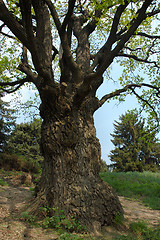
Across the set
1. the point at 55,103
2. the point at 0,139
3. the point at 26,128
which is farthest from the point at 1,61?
the point at 26,128

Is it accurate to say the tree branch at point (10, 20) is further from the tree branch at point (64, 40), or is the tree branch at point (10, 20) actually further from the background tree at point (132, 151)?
the background tree at point (132, 151)

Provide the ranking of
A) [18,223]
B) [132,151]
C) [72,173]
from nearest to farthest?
[18,223] < [72,173] < [132,151]

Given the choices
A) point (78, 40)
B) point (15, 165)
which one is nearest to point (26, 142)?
point (15, 165)

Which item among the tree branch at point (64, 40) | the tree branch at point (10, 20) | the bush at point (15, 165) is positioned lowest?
the bush at point (15, 165)

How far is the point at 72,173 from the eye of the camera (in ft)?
14.4

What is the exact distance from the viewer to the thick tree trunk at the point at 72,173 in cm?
409

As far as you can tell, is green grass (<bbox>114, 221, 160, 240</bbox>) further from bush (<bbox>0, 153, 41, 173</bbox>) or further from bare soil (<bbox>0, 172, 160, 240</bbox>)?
bush (<bbox>0, 153, 41, 173</bbox>)

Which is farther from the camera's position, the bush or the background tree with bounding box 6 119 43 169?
the background tree with bounding box 6 119 43 169

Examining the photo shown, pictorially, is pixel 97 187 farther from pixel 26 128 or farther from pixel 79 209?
pixel 26 128

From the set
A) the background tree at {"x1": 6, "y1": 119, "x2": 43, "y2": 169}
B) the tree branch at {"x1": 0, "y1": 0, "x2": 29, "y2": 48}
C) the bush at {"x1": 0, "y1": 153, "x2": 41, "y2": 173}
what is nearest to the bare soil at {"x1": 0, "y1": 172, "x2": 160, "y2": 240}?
the tree branch at {"x1": 0, "y1": 0, "x2": 29, "y2": 48}

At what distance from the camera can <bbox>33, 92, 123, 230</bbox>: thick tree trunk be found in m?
4.09

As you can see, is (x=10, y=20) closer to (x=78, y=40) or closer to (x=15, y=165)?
(x=78, y=40)

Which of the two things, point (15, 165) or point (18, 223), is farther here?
point (15, 165)

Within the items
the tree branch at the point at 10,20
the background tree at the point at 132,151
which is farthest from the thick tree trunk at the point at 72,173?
the background tree at the point at 132,151
